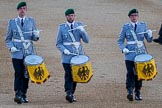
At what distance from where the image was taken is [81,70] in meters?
13.2

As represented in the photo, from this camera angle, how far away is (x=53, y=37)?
24500mm

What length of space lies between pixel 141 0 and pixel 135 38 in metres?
23.3

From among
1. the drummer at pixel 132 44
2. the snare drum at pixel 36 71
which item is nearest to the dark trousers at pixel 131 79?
the drummer at pixel 132 44

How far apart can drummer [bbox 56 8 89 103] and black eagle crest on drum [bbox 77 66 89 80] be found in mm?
411

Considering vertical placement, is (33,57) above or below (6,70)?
above

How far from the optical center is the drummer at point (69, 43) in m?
13.7

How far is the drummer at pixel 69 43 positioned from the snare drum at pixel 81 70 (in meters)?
0.28

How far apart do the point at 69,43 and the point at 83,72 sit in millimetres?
820

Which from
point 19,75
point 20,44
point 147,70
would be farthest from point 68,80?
point 147,70

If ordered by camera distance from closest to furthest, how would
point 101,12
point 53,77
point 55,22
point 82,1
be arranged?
point 53,77, point 55,22, point 101,12, point 82,1

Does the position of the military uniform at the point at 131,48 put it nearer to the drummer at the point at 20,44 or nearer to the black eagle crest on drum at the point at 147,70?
the black eagle crest on drum at the point at 147,70

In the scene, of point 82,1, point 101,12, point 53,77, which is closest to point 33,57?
point 53,77

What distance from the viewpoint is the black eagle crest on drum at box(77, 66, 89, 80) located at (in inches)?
520

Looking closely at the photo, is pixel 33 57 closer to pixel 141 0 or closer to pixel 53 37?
pixel 53 37
